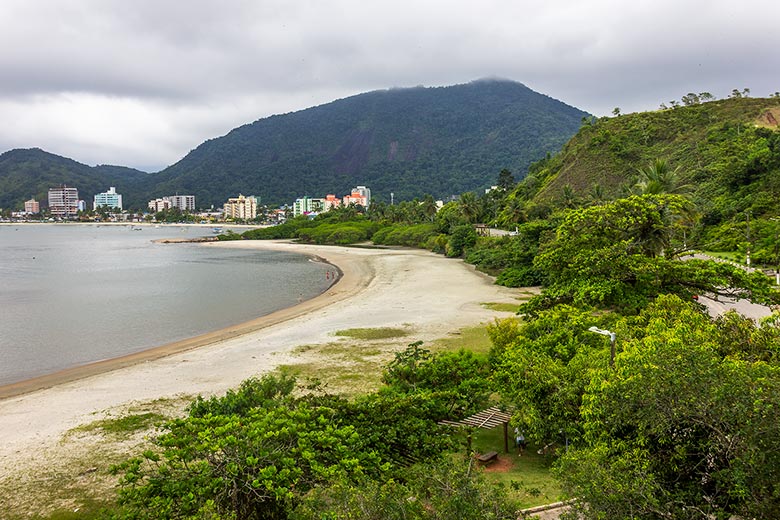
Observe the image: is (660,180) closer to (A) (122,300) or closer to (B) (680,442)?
(B) (680,442)

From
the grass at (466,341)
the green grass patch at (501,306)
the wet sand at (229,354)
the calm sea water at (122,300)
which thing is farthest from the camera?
the green grass patch at (501,306)

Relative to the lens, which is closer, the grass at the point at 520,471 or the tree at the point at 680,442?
the tree at the point at 680,442

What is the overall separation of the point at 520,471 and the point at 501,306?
2133cm

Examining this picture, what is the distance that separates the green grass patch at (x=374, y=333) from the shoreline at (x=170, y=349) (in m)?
6.33

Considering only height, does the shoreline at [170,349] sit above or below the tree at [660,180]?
below

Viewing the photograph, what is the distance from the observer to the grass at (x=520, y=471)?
31.2 feet

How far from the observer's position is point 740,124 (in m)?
59.7

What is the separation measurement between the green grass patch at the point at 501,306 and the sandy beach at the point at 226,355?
80 cm

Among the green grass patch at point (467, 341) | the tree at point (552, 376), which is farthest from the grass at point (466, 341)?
the tree at point (552, 376)

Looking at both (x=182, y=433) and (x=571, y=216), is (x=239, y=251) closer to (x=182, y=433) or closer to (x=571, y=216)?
(x=571, y=216)

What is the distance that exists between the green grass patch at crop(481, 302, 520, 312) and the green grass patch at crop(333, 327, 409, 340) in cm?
779

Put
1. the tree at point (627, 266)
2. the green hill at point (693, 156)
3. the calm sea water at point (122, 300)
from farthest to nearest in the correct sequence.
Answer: the green hill at point (693, 156) < the calm sea water at point (122, 300) < the tree at point (627, 266)

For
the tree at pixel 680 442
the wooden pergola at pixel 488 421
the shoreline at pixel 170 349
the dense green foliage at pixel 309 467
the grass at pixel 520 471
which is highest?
the tree at pixel 680 442

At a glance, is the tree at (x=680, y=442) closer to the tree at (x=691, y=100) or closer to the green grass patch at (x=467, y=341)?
the green grass patch at (x=467, y=341)
